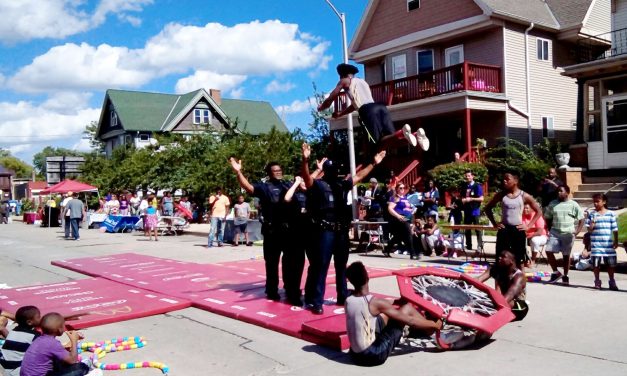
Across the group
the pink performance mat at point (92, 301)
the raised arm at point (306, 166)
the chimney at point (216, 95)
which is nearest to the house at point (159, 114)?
the chimney at point (216, 95)

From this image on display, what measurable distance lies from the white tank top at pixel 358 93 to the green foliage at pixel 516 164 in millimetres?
14563

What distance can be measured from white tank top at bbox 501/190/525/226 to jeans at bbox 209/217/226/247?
10836 mm

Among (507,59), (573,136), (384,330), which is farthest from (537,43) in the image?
(384,330)

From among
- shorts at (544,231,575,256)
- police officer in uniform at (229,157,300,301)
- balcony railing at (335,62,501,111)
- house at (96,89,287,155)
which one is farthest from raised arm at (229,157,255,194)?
house at (96,89,287,155)

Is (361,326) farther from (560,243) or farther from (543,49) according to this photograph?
(543,49)

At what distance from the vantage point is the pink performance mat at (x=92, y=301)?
848 centimetres

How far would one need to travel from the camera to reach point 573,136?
27.5 metres

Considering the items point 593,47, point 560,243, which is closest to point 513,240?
point 560,243

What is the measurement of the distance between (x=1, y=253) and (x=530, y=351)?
17517 millimetres

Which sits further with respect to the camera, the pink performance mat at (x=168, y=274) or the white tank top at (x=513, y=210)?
the pink performance mat at (x=168, y=274)

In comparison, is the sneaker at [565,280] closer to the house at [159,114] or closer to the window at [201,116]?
the house at [159,114]

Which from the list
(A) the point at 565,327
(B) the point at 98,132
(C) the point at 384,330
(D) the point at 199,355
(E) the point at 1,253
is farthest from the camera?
(B) the point at 98,132

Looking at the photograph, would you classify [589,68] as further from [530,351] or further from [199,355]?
[199,355]

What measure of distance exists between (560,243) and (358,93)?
448 cm
